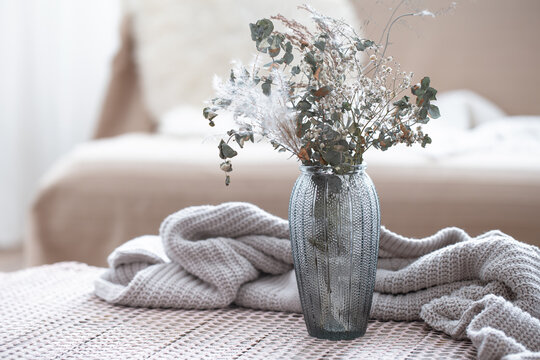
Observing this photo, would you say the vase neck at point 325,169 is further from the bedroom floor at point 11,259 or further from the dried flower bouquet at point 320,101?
the bedroom floor at point 11,259

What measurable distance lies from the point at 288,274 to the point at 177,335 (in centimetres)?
21

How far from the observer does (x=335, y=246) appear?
30.8 inches

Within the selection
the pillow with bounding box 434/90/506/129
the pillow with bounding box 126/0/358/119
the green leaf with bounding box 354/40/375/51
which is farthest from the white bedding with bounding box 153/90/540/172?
the green leaf with bounding box 354/40/375/51

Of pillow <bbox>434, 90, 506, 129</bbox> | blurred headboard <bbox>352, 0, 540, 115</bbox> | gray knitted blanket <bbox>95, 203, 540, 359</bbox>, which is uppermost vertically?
blurred headboard <bbox>352, 0, 540, 115</bbox>

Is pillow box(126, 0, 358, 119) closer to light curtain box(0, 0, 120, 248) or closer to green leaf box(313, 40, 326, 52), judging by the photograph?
light curtain box(0, 0, 120, 248)

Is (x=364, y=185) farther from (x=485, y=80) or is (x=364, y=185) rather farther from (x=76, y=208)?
(x=485, y=80)

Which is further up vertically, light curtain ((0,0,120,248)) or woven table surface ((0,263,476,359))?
light curtain ((0,0,120,248))

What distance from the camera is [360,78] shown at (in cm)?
78

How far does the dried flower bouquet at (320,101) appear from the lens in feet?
2.50

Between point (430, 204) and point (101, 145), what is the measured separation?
916mm

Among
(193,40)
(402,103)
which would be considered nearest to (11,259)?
(193,40)

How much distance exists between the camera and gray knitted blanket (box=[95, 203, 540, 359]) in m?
0.79

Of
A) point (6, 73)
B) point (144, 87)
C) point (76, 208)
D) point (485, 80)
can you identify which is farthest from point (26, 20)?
point (485, 80)

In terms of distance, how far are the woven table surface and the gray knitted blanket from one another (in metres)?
0.02
